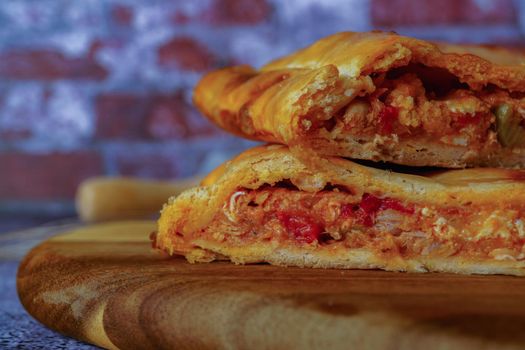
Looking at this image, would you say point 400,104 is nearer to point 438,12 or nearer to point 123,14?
point 438,12

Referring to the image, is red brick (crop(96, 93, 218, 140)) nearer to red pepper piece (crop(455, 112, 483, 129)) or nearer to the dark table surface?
the dark table surface

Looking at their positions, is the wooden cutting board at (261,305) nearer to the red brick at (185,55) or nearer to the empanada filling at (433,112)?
the empanada filling at (433,112)

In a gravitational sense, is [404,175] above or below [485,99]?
below

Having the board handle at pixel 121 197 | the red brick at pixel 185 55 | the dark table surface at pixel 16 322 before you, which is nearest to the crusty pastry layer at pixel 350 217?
the dark table surface at pixel 16 322

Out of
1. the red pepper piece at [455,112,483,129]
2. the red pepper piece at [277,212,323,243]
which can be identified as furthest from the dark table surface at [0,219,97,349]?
the red pepper piece at [455,112,483,129]

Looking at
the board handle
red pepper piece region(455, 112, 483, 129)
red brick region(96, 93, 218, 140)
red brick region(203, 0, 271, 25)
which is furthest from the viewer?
red brick region(96, 93, 218, 140)

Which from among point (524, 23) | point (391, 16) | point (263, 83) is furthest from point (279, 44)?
point (263, 83)

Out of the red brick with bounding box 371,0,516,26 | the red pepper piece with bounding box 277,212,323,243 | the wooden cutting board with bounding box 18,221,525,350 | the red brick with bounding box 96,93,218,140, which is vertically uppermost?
the red brick with bounding box 371,0,516,26

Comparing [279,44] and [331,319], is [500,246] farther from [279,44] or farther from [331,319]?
[279,44]
